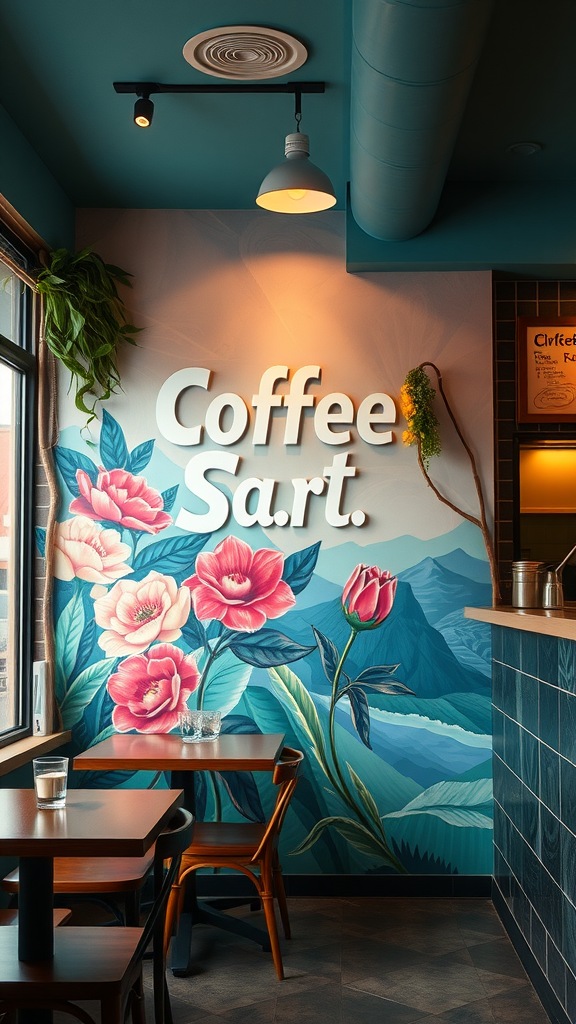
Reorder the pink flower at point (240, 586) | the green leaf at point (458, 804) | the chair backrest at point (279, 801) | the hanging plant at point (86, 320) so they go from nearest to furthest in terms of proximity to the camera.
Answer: the chair backrest at point (279, 801), the hanging plant at point (86, 320), the green leaf at point (458, 804), the pink flower at point (240, 586)

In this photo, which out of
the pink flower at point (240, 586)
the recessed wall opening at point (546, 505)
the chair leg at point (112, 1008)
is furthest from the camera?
the recessed wall opening at point (546, 505)

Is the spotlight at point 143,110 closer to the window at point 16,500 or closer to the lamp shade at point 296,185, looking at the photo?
the lamp shade at point 296,185

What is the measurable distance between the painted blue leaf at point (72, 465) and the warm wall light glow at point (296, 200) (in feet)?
5.41

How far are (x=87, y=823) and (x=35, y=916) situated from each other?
0.25 meters

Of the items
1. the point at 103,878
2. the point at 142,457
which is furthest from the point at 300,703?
the point at 103,878

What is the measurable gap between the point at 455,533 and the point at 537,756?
55.9 inches

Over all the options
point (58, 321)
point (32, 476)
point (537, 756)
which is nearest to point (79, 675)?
point (32, 476)

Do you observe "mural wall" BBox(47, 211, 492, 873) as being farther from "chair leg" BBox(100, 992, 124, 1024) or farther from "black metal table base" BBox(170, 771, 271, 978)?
"chair leg" BBox(100, 992, 124, 1024)

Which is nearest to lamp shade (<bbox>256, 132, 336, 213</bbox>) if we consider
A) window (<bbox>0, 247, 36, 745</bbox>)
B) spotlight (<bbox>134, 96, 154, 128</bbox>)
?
spotlight (<bbox>134, 96, 154, 128</bbox>)

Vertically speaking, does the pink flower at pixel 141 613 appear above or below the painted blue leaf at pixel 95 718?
above

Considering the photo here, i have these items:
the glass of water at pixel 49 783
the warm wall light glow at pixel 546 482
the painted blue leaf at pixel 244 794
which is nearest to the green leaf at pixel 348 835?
the painted blue leaf at pixel 244 794

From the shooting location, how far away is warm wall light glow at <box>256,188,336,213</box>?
133 inches

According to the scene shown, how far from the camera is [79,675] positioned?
4.39 metres

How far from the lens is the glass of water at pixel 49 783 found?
2.48 metres
